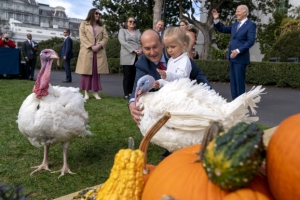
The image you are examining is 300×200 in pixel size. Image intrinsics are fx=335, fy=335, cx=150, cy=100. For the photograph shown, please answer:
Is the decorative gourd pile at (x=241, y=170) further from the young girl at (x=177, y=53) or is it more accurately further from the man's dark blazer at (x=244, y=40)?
the man's dark blazer at (x=244, y=40)

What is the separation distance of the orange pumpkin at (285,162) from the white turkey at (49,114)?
7.91 ft

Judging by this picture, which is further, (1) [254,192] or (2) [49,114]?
(2) [49,114]

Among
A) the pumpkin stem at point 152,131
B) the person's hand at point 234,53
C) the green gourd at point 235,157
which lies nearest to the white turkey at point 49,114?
the pumpkin stem at point 152,131

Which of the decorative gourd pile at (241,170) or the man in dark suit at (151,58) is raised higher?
the man in dark suit at (151,58)

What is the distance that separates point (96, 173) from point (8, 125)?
2.60 m

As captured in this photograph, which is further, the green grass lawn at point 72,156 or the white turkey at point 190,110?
the green grass lawn at point 72,156

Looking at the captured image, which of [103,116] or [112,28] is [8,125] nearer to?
[103,116]

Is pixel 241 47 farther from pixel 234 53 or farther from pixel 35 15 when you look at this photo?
pixel 35 15

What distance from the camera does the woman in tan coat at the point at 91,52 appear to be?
7.70 m

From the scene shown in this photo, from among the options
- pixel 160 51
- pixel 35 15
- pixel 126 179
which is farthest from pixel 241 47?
pixel 35 15

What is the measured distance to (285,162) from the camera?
980 mm

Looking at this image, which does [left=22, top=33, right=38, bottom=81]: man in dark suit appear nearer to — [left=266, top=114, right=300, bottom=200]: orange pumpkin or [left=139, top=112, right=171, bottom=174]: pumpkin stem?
[left=139, top=112, right=171, bottom=174]: pumpkin stem

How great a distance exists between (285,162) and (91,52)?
23.6 ft

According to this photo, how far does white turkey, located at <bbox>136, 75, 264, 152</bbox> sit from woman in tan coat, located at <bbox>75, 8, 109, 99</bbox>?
213 inches
